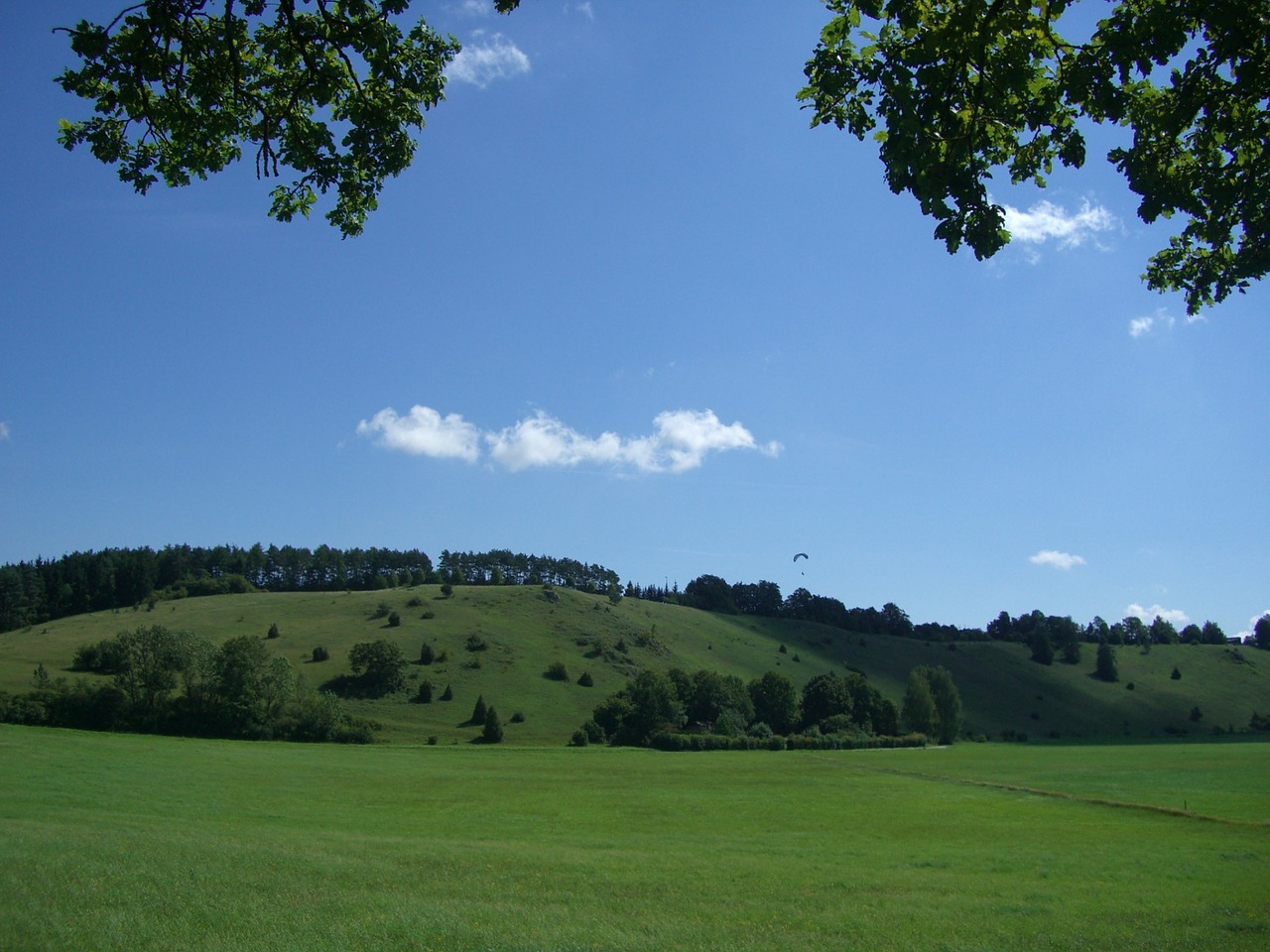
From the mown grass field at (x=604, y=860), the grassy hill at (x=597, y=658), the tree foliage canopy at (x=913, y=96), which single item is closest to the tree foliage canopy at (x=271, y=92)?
the tree foliage canopy at (x=913, y=96)

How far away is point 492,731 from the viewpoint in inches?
3713

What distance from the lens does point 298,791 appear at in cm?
4519

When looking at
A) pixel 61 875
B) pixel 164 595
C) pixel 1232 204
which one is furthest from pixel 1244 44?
pixel 164 595

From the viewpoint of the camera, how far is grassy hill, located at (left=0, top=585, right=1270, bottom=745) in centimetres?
10888

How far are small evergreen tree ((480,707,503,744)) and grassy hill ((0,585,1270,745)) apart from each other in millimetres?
1911

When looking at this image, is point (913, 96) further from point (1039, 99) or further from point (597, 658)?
point (597, 658)

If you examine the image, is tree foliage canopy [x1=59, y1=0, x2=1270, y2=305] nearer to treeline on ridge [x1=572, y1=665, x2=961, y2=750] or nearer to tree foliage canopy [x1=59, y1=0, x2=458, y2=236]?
tree foliage canopy [x1=59, y1=0, x2=458, y2=236]

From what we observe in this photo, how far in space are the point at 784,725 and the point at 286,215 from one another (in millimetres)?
109792

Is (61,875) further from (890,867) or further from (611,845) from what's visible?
(890,867)

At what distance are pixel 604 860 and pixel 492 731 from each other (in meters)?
73.4

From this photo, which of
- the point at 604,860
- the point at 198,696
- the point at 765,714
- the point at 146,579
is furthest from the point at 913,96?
the point at 146,579

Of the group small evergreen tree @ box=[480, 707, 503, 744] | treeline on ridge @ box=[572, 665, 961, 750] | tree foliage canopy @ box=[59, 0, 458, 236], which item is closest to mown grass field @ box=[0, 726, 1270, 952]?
tree foliage canopy @ box=[59, 0, 458, 236]

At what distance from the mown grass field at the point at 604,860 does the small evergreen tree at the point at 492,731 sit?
1499 inches

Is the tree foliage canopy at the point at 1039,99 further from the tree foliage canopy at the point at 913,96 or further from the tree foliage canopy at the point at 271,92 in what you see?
the tree foliage canopy at the point at 271,92
